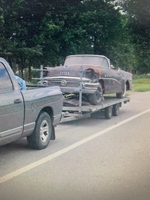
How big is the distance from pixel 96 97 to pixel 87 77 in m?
0.67

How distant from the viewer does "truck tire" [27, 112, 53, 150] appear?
25.4 ft

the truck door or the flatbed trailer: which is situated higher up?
the truck door

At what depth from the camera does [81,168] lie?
646 cm

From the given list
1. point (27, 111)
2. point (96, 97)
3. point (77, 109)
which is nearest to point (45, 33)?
point (96, 97)

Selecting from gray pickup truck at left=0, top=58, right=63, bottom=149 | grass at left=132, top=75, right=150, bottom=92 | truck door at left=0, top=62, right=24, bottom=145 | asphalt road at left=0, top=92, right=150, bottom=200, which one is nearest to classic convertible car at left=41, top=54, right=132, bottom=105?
asphalt road at left=0, top=92, right=150, bottom=200

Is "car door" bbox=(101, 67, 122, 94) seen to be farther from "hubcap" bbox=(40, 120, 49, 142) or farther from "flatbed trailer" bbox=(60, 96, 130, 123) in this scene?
"hubcap" bbox=(40, 120, 49, 142)

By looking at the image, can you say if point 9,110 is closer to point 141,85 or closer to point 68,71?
point 68,71

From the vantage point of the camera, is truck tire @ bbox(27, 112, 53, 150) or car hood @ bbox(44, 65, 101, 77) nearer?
truck tire @ bbox(27, 112, 53, 150)

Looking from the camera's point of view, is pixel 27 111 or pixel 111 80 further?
pixel 111 80

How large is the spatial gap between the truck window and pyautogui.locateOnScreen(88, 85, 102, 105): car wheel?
4879mm

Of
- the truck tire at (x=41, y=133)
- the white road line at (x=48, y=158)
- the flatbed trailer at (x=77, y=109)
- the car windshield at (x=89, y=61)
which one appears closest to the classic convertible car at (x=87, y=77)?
the car windshield at (x=89, y=61)

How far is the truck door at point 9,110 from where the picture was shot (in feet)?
21.6

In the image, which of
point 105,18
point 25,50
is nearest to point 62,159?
point 105,18

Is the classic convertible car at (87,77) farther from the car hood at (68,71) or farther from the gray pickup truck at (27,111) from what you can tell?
the gray pickup truck at (27,111)
